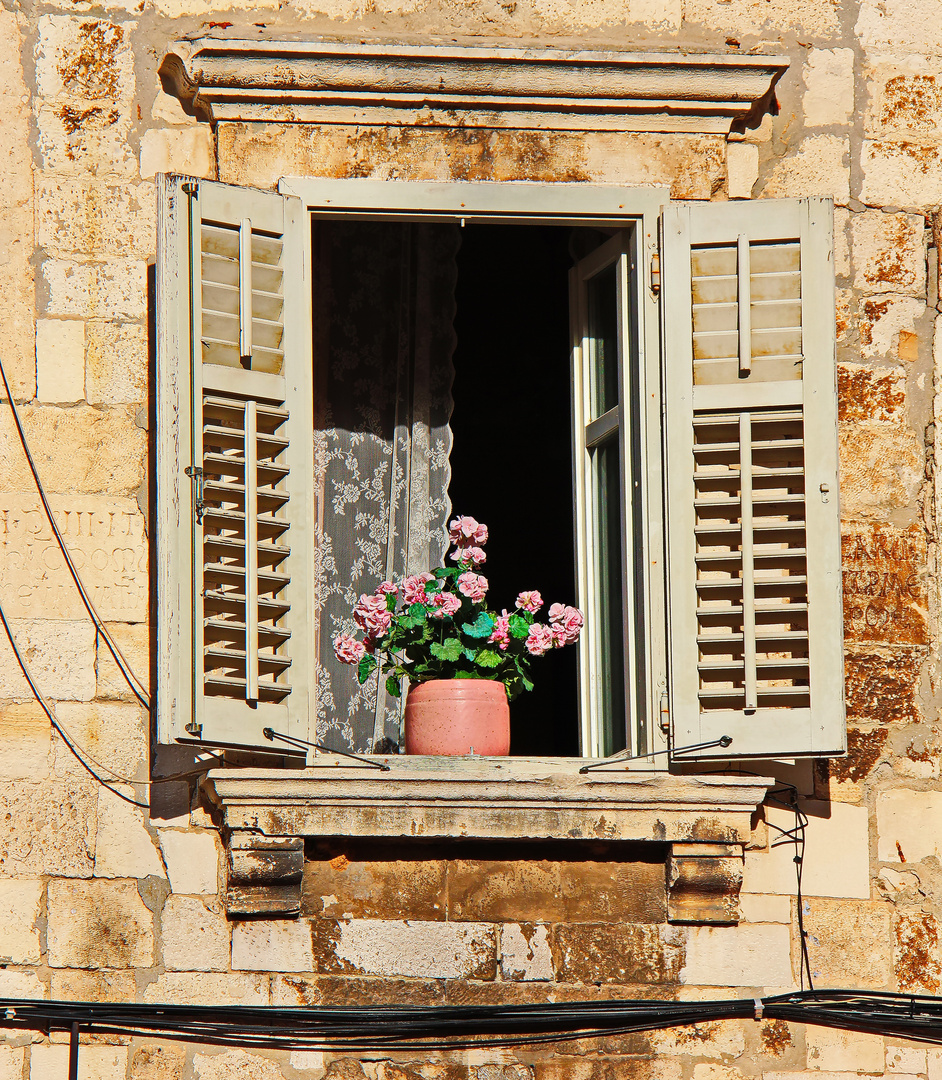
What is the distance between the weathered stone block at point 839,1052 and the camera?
15.2 ft

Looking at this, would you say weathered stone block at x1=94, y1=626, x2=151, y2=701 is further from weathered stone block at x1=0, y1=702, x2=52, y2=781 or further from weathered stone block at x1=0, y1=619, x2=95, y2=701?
weathered stone block at x1=0, y1=702, x2=52, y2=781

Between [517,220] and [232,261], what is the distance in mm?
784

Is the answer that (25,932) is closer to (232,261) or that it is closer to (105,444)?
(105,444)

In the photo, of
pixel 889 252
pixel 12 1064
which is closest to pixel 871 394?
pixel 889 252

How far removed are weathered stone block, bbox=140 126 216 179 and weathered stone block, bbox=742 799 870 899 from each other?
7.47 ft

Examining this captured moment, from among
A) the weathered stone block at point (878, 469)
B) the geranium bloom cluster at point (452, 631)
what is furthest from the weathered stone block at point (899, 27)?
the geranium bloom cluster at point (452, 631)

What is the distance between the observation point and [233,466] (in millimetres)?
4695

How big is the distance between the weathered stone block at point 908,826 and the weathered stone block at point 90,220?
2431mm

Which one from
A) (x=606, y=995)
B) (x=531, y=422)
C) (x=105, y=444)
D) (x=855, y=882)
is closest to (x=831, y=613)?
(x=855, y=882)

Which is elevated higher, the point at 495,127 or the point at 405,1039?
the point at 495,127

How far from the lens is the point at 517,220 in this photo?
5.01 metres

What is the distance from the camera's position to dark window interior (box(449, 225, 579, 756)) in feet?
23.5

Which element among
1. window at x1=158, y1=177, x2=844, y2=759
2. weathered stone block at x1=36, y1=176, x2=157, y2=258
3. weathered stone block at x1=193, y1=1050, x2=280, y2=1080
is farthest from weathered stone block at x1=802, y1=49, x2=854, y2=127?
weathered stone block at x1=193, y1=1050, x2=280, y2=1080

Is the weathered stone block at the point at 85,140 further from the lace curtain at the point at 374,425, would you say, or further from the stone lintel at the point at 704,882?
the stone lintel at the point at 704,882
